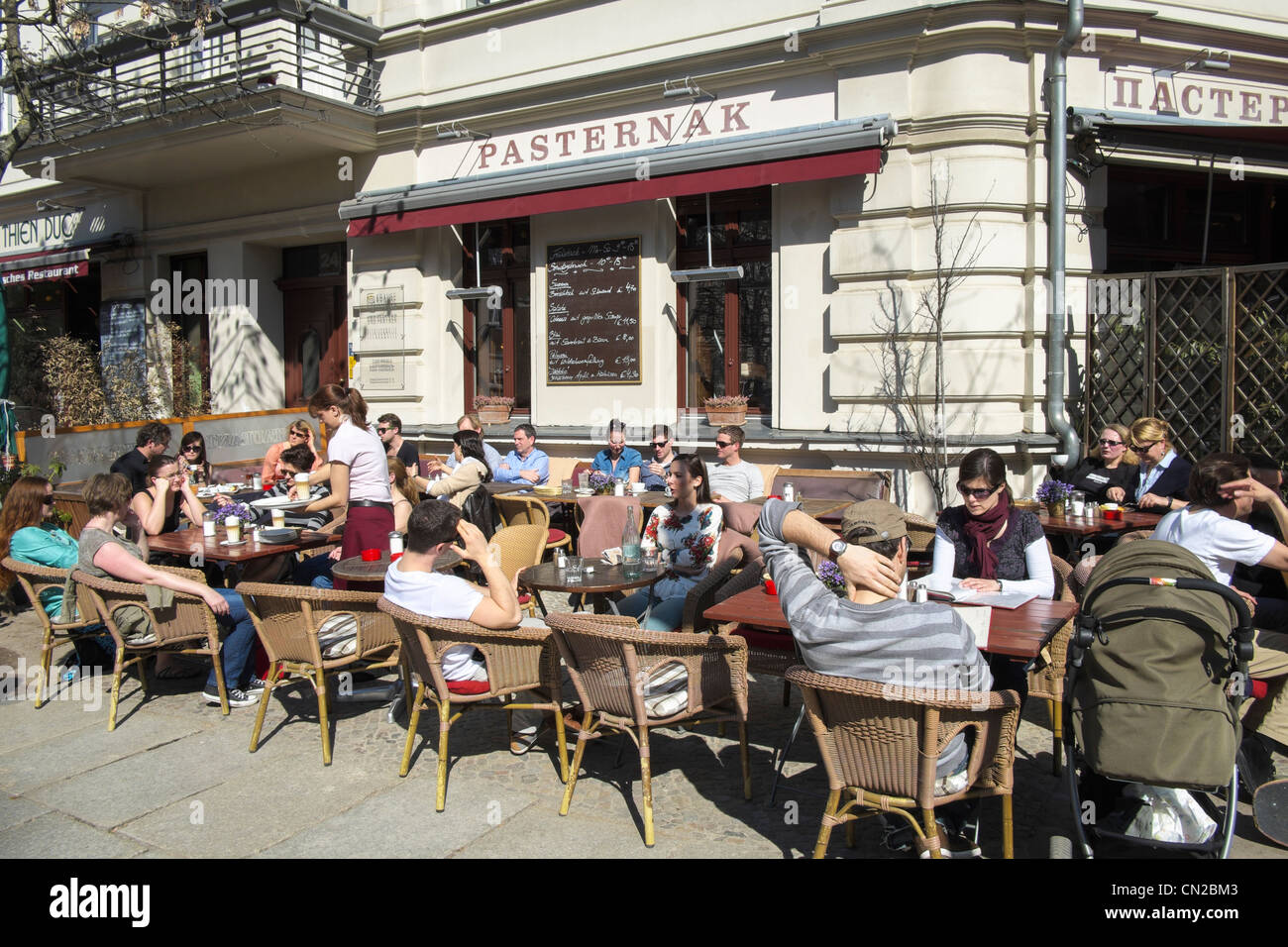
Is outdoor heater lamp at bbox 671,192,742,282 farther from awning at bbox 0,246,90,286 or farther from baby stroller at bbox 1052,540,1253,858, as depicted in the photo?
awning at bbox 0,246,90,286

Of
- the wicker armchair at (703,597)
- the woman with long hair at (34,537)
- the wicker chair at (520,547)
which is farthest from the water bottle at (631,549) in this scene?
the woman with long hair at (34,537)

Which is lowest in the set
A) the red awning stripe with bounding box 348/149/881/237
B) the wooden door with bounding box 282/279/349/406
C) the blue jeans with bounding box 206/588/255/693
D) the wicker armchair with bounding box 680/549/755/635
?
the blue jeans with bounding box 206/588/255/693

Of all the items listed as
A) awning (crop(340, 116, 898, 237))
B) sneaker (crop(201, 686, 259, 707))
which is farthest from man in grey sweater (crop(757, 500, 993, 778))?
awning (crop(340, 116, 898, 237))

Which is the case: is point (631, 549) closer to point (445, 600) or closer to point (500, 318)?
point (445, 600)

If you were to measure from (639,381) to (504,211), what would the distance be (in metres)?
2.36

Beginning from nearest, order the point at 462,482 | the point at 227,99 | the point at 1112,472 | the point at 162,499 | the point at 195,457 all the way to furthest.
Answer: the point at 162,499 < the point at 462,482 < the point at 1112,472 < the point at 195,457 < the point at 227,99

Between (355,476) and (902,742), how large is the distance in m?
4.12

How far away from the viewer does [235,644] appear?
5.53 m

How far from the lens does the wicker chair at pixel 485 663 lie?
4.20 m

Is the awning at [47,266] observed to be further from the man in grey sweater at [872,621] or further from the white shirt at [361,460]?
the man in grey sweater at [872,621]

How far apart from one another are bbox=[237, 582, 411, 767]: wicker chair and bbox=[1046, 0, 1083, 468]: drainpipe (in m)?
6.16

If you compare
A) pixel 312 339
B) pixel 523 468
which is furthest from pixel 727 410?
pixel 312 339

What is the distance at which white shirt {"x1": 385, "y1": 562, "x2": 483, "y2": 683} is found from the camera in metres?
4.34
